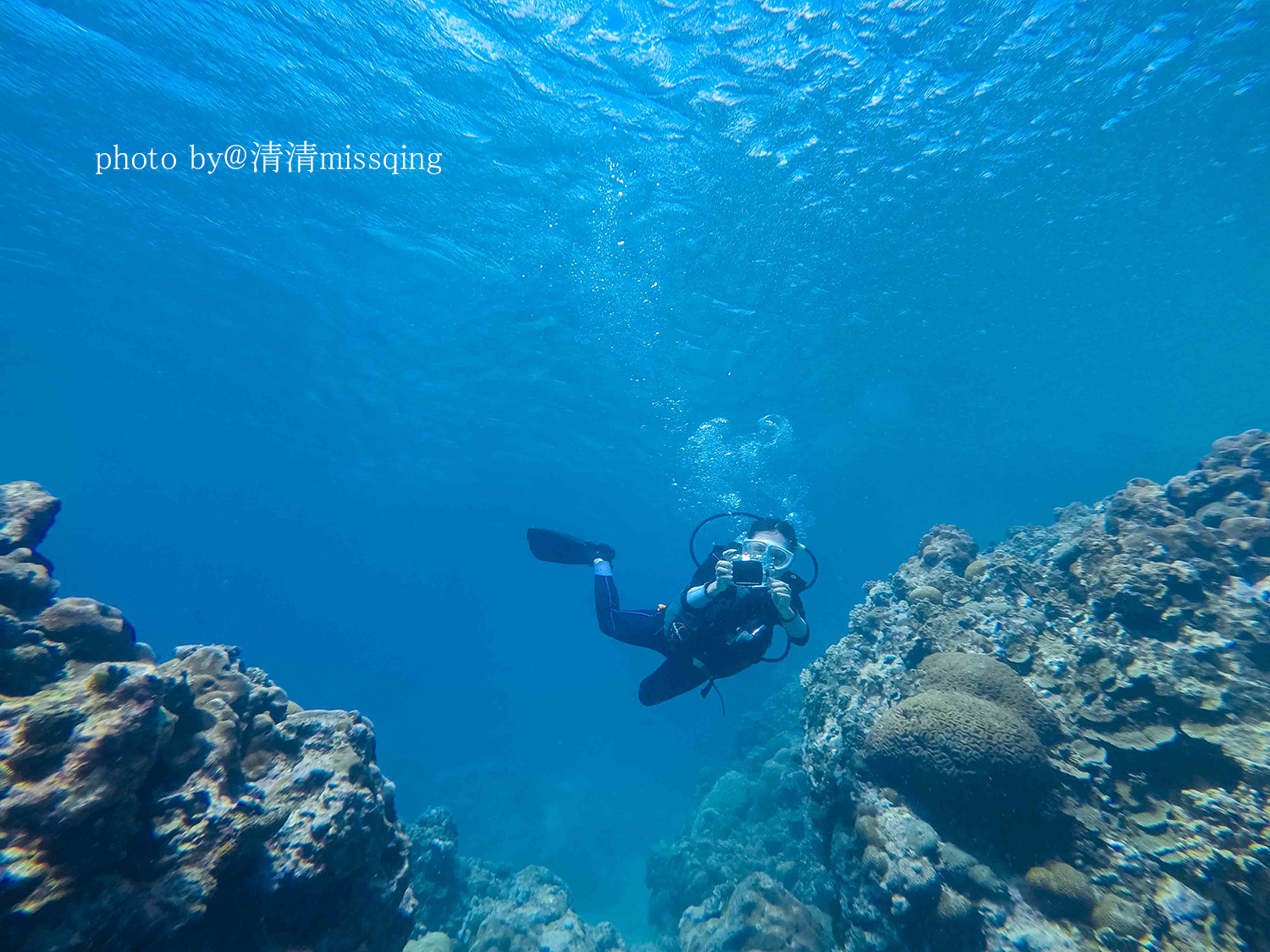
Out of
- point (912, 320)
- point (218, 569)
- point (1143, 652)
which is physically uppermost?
point (912, 320)

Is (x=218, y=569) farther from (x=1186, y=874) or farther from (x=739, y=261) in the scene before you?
(x=1186, y=874)

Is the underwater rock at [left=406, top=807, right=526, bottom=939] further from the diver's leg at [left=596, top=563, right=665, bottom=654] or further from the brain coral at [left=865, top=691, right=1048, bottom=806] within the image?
the brain coral at [left=865, top=691, right=1048, bottom=806]

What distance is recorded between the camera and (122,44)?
12203 mm

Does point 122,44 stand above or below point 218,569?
above

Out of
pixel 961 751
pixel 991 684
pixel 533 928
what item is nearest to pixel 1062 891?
pixel 961 751

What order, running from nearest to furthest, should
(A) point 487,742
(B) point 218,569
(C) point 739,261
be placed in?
(C) point 739,261 → (A) point 487,742 → (B) point 218,569

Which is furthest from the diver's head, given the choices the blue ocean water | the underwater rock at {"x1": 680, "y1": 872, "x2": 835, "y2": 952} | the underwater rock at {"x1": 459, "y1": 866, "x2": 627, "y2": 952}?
the blue ocean water

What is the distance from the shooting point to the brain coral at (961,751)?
4.78m

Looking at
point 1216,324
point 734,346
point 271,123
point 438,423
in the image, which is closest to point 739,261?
point 734,346

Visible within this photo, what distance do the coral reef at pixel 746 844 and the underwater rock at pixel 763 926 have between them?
882 millimetres

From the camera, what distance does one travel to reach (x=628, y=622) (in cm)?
850

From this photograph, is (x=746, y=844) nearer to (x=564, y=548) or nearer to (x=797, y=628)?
(x=564, y=548)

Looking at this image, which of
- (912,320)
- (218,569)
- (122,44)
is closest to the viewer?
(122,44)

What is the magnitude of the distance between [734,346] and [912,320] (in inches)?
292
